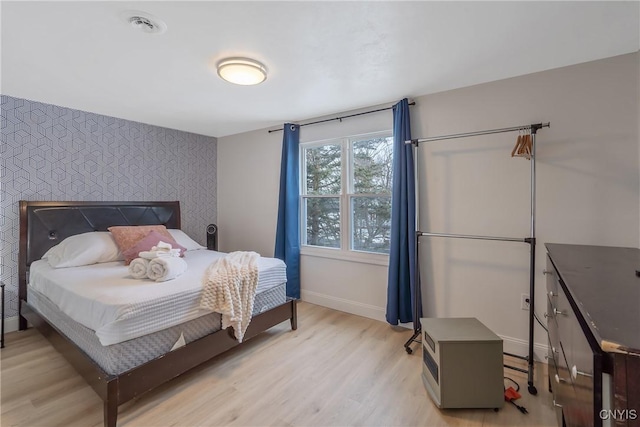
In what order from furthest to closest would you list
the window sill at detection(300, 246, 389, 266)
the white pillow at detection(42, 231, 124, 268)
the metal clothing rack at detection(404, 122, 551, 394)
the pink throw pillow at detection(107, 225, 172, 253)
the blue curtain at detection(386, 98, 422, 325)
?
1. the window sill at detection(300, 246, 389, 266)
2. the pink throw pillow at detection(107, 225, 172, 253)
3. the blue curtain at detection(386, 98, 422, 325)
4. the white pillow at detection(42, 231, 124, 268)
5. the metal clothing rack at detection(404, 122, 551, 394)

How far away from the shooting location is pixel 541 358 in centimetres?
229

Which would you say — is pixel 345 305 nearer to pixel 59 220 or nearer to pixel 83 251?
pixel 83 251

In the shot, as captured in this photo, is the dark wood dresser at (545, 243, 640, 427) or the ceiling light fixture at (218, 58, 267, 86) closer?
the dark wood dresser at (545, 243, 640, 427)

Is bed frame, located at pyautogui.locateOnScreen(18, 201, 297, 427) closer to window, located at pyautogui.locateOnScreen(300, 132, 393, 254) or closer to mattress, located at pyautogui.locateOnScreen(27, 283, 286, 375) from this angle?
mattress, located at pyautogui.locateOnScreen(27, 283, 286, 375)

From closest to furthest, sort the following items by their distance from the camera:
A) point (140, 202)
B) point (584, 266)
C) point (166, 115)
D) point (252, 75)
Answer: point (584, 266), point (252, 75), point (166, 115), point (140, 202)

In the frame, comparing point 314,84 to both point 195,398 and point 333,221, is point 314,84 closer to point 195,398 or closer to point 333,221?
point 333,221

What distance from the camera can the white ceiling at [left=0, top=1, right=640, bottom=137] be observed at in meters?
1.55

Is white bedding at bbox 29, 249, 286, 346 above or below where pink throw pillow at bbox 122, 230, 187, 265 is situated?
below

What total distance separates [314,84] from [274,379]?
2.35m

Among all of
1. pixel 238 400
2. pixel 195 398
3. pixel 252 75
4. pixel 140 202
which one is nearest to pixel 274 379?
pixel 238 400

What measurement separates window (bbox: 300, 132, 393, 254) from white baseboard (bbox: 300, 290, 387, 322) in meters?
0.59

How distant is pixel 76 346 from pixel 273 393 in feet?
4.33

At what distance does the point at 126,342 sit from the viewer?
1.68 metres

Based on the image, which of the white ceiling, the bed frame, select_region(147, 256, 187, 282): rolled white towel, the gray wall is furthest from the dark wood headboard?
the gray wall
